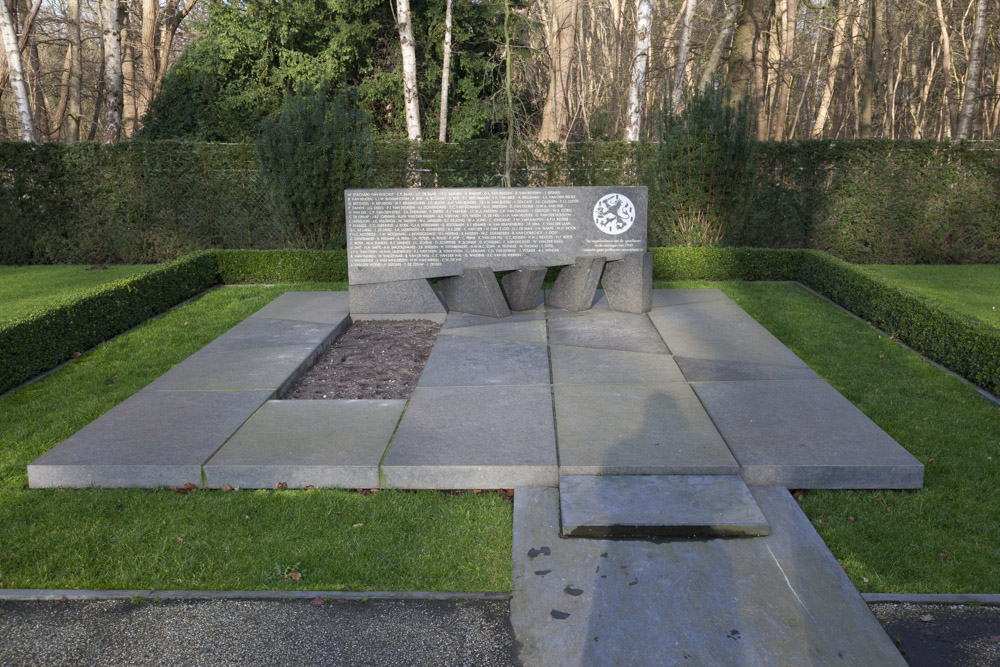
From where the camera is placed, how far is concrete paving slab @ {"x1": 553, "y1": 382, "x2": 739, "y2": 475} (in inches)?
191

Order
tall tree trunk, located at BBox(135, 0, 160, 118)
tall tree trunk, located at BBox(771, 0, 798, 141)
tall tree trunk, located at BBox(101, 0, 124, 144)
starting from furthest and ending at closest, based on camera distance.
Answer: tall tree trunk, located at BBox(771, 0, 798, 141) < tall tree trunk, located at BBox(135, 0, 160, 118) < tall tree trunk, located at BBox(101, 0, 124, 144)

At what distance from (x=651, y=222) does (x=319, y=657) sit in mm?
10940

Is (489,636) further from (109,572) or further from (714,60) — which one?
(714,60)

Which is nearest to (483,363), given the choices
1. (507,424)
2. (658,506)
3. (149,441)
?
(507,424)

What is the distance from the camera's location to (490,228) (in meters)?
9.32

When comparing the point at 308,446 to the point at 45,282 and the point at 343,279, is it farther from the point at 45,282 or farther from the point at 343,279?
the point at 45,282

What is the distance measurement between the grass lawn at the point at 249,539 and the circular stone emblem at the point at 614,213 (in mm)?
5291

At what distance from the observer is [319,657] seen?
3350mm

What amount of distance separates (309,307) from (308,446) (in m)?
4.81

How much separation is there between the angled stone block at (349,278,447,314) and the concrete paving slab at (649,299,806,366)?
2.73 meters

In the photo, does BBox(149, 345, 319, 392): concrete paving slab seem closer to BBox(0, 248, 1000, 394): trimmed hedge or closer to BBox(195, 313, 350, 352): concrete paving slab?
BBox(195, 313, 350, 352): concrete paving slab

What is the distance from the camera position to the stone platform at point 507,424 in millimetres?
4914

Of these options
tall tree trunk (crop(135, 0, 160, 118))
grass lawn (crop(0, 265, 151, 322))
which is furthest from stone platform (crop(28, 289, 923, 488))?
tall tree trunk (crop(135, 0, 160, 118))

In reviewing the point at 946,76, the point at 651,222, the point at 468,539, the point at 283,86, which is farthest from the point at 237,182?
the point at 946,76
